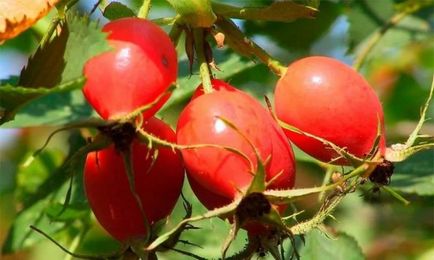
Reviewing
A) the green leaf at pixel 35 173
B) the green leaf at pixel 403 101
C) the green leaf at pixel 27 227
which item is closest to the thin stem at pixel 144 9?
the green leaf at pixel 27 227

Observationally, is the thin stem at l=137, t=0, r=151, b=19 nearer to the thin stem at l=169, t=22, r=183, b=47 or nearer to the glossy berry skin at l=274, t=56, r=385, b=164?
the thin stem at l=169, t=22, r=183, b=47

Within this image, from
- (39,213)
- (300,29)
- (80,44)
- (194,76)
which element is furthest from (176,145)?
(300,29)

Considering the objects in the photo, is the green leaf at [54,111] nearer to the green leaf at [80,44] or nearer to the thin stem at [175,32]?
the thin stem at [175,32]

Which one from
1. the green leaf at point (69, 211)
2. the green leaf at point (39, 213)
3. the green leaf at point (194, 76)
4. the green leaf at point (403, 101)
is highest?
the green leaf at point (194, 76)

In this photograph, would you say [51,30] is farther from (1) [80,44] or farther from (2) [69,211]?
(2) [69,211]

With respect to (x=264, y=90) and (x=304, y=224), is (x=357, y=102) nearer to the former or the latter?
(x=304, y=224)

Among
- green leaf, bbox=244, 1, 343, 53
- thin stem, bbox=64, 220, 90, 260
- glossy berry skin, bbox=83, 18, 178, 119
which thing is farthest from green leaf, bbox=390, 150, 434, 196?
glossy berry skin, bbox=83, 18, 178, 119

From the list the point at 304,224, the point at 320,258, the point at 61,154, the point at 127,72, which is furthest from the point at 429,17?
the point at 127,72
